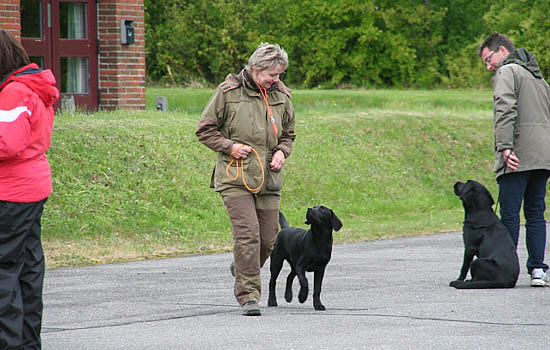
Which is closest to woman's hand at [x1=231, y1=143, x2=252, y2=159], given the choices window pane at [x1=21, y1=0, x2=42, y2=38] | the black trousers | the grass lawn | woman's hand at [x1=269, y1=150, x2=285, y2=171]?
woman's hand at [x1=269, y1=150, x2=285, y2=171]

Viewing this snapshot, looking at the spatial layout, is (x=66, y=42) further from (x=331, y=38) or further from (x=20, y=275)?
(x=331, y=38)

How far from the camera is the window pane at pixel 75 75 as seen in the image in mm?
17812

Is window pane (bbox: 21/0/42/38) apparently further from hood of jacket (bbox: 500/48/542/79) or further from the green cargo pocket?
the green cargo pocket

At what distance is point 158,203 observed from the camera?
14031 millimetres

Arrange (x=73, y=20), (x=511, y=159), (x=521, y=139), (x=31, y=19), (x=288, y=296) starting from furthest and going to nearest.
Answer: (x=73, y=20), (x=31, y=19), (x=521, y=139), (x=511, y=159), (x=288, y=296)

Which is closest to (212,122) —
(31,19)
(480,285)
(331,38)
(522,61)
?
(480,285)

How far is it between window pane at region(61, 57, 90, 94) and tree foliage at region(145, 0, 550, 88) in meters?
22.1

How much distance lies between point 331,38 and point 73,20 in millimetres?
30127

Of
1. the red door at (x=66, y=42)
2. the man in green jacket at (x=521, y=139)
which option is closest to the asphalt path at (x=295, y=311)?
the man in green jacket at (x=521, y=139)

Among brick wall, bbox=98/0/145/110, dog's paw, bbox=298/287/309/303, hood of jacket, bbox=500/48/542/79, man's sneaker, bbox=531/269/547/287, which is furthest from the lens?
brick wall, bbox=98/0/145/110

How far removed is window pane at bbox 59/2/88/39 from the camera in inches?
691

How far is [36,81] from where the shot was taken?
5098mm

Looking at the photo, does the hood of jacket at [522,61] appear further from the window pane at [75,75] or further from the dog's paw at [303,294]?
the window pane at [75,75]

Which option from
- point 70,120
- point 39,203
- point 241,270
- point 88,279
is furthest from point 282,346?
point 70,120
